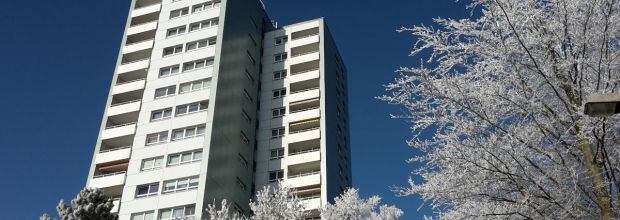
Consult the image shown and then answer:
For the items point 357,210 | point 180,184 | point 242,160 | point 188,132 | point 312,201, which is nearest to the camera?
point 357,210

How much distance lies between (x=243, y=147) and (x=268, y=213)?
74.5ft

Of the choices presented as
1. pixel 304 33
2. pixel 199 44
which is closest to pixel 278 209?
pixel 199 44

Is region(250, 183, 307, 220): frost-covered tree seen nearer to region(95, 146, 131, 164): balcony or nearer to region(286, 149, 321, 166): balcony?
region(95, 146, 131, 164): balcony

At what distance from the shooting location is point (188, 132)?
38156 mm

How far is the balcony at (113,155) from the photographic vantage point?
3816cm

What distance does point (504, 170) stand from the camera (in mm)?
9984

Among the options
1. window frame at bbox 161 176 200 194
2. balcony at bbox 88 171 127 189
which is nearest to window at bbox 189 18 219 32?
balcony at bbox 88 171 127 189

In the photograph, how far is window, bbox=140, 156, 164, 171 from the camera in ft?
121

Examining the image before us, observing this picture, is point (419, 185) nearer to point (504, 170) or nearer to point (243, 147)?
point (504, 170)

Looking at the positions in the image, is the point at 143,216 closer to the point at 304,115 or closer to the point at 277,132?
the point at 277,132

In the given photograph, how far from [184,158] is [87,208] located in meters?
18.5

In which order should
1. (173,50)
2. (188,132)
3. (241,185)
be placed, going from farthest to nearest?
(173,50), (241,185), (188,132)

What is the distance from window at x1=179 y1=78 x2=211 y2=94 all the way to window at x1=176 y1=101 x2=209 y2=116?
4.60 feet

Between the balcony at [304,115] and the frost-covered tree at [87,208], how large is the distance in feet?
84.6
